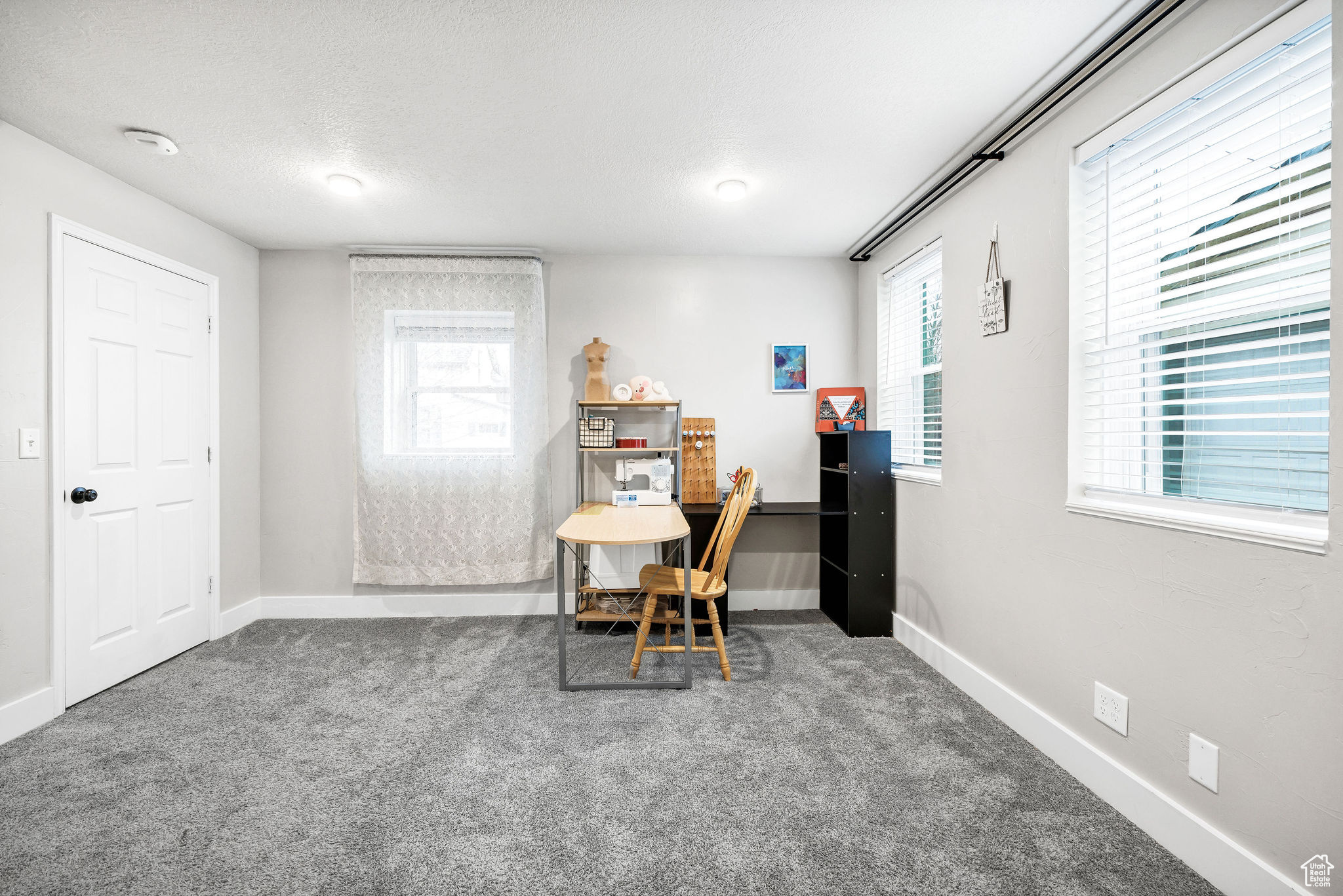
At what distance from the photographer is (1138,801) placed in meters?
1.65

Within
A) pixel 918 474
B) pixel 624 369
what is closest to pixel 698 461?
pixel 624 369

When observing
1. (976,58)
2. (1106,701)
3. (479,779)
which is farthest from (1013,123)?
(479,779)

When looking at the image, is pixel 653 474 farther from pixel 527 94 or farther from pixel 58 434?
pixel 58 434

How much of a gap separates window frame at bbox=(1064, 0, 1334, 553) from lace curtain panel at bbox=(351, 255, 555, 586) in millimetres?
2832

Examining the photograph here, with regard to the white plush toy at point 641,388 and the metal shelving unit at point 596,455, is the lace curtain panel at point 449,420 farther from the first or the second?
the white plush toy at point 641,388

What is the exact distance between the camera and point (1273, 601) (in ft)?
4.30

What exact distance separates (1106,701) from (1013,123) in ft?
6.69

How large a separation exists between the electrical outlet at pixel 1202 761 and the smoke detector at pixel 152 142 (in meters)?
4.05

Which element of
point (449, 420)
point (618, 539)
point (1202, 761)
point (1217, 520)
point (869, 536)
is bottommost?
point (1202, 761)

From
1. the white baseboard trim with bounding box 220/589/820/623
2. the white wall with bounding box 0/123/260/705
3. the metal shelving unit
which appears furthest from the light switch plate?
the metal shelving unit

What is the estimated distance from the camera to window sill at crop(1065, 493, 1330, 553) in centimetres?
127

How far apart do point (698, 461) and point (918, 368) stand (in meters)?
1.46

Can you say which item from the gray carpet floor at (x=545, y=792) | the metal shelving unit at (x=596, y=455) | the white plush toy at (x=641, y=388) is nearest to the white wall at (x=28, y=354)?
the gray carpet floor at (x=545, y=792)

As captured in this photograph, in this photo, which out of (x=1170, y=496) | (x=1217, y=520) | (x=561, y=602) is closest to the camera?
(x=1217, y=520)
